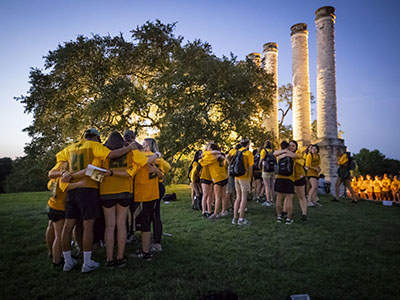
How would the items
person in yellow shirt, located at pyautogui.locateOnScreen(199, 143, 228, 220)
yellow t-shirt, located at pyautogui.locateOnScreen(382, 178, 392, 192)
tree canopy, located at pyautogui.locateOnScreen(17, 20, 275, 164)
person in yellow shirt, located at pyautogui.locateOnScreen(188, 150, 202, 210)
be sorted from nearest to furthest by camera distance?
person in yellow shirt, located at pyautogui.locateOnScreen(199, 143, 228, 220) < person in yellow shirt, located at pyautogui.locateOnScreen(188, 150, 202, 210) < tree canopy, located at pyautogui.locateOnScreen(17, 20, 275, 164) < yellow t-shirt, located at pyautogui.locateOnScreen(382, 178, 392, 192)

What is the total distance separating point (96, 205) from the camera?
3818mm

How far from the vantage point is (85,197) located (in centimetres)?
375

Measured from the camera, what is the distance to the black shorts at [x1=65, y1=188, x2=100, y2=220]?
12.3 feet

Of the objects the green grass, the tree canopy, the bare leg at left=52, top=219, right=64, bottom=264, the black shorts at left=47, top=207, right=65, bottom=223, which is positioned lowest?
the green grass

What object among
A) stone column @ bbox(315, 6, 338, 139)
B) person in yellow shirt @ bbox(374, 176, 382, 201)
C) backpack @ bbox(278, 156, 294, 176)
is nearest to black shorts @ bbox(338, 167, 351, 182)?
backpack @ bbox(278, 156, 294, 176)

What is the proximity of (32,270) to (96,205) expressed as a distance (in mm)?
1458

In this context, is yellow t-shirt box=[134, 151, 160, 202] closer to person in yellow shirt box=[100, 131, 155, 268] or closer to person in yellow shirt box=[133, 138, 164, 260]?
person in yellow shirt box=[133, 138, 164, 260]

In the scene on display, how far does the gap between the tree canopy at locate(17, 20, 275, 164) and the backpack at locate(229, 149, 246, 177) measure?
16.1ft

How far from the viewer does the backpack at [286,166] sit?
21.9ft

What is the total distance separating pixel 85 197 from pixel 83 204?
0.34 ft

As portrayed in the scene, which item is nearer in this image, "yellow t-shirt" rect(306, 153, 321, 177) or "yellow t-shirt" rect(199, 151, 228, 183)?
"yellow t-shirt" rect(199, 151, 228, 183)

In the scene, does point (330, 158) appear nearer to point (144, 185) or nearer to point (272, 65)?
point (272, 65)

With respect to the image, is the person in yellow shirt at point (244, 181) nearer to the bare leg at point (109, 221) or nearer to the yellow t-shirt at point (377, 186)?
the bare leg at point (109, 221)

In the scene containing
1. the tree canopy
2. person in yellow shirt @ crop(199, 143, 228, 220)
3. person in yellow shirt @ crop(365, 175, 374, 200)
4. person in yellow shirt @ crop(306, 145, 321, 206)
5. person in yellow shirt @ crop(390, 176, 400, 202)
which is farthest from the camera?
person in yellow shirt @ crop(365, 175, 374, 200)
